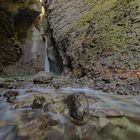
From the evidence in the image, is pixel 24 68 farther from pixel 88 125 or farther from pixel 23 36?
pixel 88 125

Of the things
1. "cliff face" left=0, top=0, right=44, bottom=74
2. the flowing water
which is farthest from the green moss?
"cliff face" left=0, top=0, right=44, bottom=74

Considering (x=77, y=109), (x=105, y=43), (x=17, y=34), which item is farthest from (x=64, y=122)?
(x=17, y=34)

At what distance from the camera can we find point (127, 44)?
7.30 metres

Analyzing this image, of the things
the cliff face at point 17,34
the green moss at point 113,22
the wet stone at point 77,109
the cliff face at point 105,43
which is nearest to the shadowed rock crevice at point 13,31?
the cliff face at point 17,34

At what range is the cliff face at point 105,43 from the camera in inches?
260

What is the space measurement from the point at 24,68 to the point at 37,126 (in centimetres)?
1467

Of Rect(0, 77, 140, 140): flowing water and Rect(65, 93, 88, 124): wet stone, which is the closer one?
Rect(0, 77, 140, 140): flowing water

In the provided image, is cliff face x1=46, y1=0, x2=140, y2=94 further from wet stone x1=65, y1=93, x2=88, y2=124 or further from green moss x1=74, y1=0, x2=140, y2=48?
wet stone x1=65, y1=93, x2=88, y2=124

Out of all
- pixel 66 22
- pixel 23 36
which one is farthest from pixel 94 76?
pixel 23 36

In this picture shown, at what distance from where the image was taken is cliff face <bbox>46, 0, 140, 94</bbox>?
6.61 metres

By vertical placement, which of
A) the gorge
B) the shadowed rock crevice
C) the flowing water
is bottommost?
the flowing water

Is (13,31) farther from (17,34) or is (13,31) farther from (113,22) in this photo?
(113,22)

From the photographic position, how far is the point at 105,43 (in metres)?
8.31

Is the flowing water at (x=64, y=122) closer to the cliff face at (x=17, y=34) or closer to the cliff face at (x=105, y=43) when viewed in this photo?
the cliff face at (x=105, y=43)
